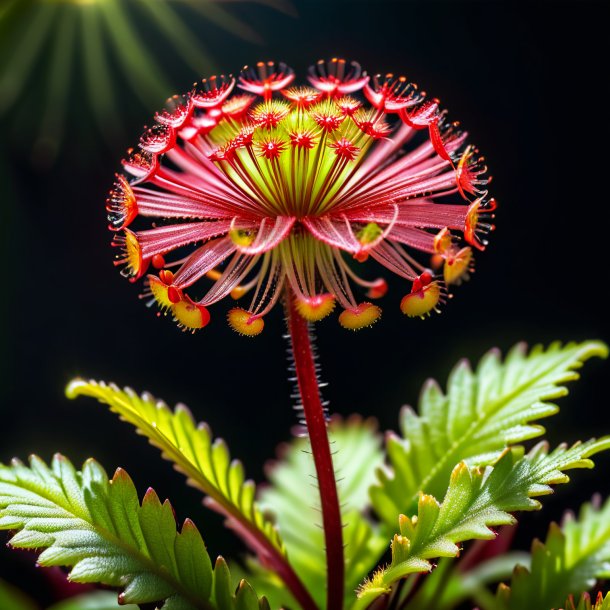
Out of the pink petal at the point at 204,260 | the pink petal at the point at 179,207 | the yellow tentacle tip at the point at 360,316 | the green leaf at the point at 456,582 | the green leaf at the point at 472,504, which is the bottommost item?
the green leaf at the point at 456,582

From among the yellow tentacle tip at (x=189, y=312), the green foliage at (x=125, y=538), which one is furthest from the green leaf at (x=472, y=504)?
the yellow tentacle tip at (x=189, y=312)

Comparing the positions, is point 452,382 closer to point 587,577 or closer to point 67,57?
point 587,577

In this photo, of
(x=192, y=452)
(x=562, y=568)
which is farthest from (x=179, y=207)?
(x=562, y=568)

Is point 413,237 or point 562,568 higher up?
point 413,237

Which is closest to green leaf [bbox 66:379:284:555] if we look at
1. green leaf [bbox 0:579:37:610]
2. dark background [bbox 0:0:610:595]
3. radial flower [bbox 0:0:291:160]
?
green leaf [bbox 0:579:37:610]

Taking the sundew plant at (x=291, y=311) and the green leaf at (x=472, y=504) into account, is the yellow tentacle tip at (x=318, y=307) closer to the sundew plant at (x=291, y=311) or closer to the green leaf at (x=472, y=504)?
the sundew plant at (x=291, y=311)

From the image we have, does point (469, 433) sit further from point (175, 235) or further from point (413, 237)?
point (175, 235)

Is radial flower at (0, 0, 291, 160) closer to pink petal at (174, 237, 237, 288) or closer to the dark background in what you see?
the dark background
